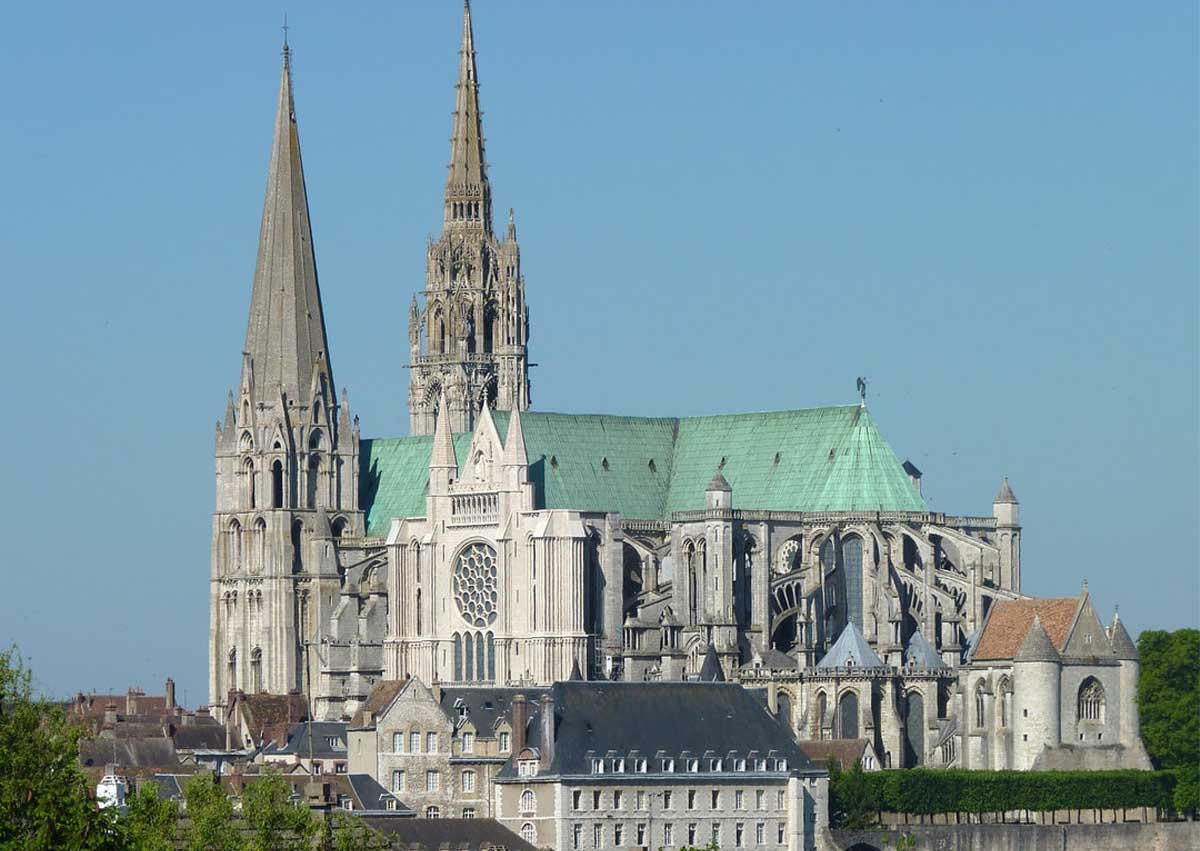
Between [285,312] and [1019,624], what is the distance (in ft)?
131

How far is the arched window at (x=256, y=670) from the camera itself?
181 meters

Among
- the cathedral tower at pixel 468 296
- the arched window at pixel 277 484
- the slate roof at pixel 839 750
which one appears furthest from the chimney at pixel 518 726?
the cathedral tower at pixel 468 296

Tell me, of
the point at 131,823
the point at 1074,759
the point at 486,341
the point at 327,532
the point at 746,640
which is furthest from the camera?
the point at 486,341

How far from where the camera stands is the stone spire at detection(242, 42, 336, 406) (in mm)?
Result: 182500

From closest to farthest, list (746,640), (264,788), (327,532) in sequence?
1. (264,788)
2. (746,640)
3. (327,532)

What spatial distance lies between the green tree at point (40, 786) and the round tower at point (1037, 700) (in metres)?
54.4

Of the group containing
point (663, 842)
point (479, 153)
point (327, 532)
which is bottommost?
point (663, 842)

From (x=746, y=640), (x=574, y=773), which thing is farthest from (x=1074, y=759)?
(x=574, y=773)

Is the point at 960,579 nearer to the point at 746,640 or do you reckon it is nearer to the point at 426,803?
the point at 746,640

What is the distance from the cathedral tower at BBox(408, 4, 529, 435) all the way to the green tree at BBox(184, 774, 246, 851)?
8212 cm

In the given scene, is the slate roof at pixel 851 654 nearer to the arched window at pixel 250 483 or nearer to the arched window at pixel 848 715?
the arched window at pixel 848 715

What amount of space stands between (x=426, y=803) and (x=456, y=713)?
13.2 ft

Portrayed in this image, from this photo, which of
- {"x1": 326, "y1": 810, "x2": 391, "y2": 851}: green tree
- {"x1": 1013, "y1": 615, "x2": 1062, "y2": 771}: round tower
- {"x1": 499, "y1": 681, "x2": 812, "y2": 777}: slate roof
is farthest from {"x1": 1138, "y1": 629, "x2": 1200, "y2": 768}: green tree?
{"x1": 326, "y1": 810, "x2": 391, "y2": 851}: green tree

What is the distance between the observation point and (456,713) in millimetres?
141875
